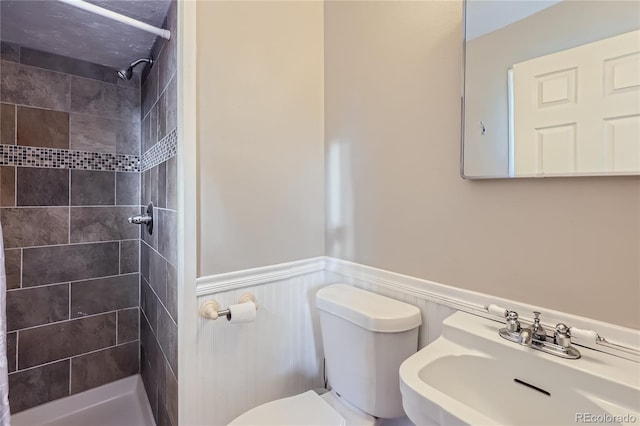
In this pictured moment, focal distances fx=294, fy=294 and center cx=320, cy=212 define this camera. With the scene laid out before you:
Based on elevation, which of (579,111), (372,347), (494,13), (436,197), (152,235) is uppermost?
(494,13)

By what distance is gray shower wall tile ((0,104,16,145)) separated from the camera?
1661 millimetres

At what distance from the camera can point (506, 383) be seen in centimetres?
82

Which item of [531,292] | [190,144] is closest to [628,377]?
[531,292]

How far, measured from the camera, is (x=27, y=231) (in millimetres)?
1740

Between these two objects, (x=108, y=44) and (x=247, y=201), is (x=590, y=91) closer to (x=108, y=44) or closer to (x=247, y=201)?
(x=247, y=201)

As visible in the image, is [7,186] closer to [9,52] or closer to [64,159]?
[64,159]

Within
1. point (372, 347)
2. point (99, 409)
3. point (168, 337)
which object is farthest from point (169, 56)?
point (99, 409)

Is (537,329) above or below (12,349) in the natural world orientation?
above

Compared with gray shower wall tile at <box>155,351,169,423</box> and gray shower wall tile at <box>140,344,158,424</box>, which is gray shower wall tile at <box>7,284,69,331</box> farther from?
gray shower wall tile at <box>155,351,169,423</box>

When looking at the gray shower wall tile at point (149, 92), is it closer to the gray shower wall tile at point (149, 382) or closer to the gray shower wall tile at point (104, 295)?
the gray shower wall tile at point (104, 295)

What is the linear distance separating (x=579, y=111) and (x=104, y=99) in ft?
8.24

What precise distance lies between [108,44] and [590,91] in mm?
2220

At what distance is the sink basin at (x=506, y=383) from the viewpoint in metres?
0.65

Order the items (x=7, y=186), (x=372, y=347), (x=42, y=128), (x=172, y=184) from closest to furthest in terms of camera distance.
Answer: (x=372, y=347), (x=172, y=184), (x=7, y=186), (x=42, y=128)
